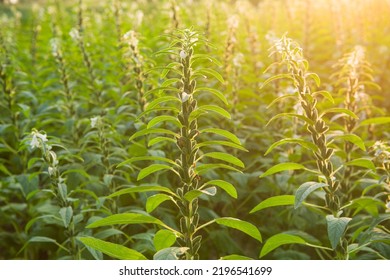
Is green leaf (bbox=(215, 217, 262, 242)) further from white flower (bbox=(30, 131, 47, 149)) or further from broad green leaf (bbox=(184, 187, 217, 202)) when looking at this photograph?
white flower (bbox=(30, 131, 47, 149))

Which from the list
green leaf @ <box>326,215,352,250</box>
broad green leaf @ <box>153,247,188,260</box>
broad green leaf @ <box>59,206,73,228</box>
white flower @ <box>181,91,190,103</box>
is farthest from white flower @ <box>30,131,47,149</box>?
green leaf @ <box>326,215,352,250</box>

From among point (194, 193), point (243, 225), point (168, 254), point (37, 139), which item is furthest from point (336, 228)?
point (37, 139)

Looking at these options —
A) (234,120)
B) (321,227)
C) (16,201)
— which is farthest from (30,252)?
(321,227)

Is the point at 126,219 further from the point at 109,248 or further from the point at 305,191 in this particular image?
the point at 305,191

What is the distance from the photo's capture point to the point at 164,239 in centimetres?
267

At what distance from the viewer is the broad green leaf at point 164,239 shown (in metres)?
2.65

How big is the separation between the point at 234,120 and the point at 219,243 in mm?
1118

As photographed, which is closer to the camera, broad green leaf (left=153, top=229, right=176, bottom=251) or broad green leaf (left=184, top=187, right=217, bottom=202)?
broad green leaf (left=184, top=187, right=217, bottom=202)

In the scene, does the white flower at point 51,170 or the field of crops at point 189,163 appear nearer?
the field of crops at point 189,163

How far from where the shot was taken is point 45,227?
4.04 meters

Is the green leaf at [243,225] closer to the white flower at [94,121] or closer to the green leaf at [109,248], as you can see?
the green leaf at [109,248]

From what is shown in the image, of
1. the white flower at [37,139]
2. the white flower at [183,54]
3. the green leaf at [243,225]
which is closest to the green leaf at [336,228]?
the green leaf at [243,225]

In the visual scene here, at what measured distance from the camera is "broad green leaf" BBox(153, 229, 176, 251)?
2.65 metres
